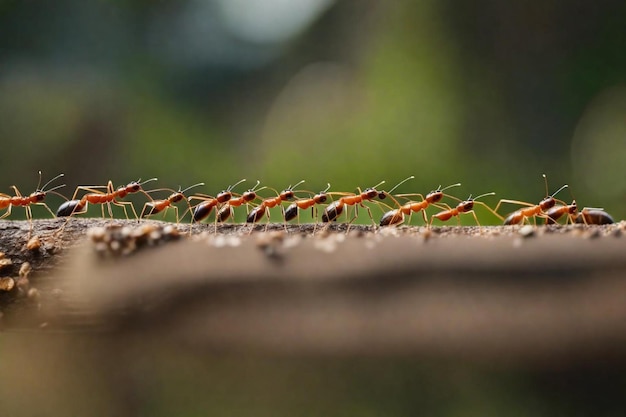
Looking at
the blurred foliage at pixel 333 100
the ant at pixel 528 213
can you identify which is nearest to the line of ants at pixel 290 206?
the ant at pixel 528 213

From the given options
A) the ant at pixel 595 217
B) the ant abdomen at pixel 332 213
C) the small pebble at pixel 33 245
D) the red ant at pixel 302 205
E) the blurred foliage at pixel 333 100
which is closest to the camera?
the small pebble at pixel 33 245

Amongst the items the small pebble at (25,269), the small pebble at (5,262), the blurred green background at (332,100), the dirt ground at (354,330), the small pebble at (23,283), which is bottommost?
the dirt ground at (354,330)

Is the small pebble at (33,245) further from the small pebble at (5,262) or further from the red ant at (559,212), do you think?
the red ant at (559,212)

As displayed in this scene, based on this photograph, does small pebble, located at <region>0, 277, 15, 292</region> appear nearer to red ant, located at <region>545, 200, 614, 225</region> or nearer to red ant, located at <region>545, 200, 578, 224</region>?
red ant, located at <region>545, 200, 614, 225</region>

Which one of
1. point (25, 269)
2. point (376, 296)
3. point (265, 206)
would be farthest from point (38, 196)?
point (376, 296)

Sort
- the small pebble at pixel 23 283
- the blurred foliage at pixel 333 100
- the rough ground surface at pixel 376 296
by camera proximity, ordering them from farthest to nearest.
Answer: the blurred foliage at pixel 333 100
the small pebble at pixel 23 283
the rough ground surface at pixel 376 296

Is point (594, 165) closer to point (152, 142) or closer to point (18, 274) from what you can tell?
point (152, 142)

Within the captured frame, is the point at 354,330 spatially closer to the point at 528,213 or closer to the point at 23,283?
the point at 23,283

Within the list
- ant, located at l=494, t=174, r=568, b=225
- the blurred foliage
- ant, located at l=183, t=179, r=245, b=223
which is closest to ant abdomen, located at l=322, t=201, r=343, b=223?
ant, located at l=183, t=179, r=245, b=223

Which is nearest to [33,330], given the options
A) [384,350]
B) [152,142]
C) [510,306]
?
[384,350]
